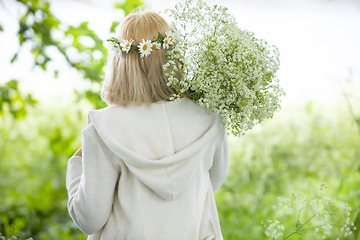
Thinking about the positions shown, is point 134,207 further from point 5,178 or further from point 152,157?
point 5,178

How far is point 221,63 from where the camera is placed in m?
0.72

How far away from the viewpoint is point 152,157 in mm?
774

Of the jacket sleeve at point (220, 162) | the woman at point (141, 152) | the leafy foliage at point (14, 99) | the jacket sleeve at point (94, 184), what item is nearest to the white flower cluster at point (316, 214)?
the jacket sleeve at point (220, 162)

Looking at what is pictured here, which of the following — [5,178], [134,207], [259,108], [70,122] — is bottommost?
[5,178]

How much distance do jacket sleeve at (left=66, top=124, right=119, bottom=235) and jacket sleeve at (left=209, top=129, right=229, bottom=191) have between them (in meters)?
0.34

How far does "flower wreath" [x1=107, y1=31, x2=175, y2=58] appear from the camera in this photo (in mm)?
753

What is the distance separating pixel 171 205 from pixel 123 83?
0.38 metres

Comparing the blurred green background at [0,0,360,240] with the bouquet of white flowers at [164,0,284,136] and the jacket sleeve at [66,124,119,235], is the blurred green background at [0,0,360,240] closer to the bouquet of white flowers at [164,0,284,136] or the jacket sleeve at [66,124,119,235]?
the jacket sleeve at [66,124,119,235]

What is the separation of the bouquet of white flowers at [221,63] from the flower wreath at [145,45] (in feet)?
0.08

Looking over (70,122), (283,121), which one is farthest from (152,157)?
(70,122)

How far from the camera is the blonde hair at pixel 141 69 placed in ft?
2.59

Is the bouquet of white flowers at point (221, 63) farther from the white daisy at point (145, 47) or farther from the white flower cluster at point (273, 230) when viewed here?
the white flower cluster at point (273, 230)

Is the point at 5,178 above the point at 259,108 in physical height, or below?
below

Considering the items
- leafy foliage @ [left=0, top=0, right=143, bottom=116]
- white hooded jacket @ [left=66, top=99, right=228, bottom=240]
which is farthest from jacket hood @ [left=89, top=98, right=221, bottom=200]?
leafy foliage @ [left=0, top=0, right=143, bottom=116]
